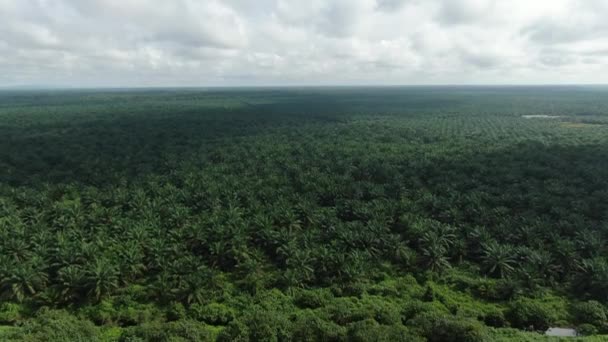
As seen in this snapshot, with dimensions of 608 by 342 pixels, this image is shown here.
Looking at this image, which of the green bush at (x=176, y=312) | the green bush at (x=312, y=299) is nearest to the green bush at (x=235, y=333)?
the green bush at (x=176, y=312)

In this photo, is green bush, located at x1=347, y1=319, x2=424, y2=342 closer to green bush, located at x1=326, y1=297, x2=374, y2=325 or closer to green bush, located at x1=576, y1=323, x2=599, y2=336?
green bush, located at x1=326, y1=297, x2=374, y2=325

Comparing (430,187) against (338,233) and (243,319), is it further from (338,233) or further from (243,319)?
(243,319)

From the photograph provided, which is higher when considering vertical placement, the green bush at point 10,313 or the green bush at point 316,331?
the green bush at point 316,331

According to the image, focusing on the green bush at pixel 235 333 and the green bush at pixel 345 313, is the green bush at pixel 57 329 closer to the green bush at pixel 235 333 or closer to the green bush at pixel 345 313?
the green bush at pixel 235 333

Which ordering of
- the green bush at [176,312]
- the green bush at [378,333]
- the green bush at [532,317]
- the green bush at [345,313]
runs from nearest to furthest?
the green bush at [378,333]
the green bush at [345,313]
the green bush at [532,317]
the green bush at [176,312]

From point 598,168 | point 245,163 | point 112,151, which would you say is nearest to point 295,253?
point 245,163

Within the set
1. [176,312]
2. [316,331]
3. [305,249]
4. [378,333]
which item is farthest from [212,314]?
[378,333]

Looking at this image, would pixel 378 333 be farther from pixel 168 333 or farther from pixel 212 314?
pixel 168 333
